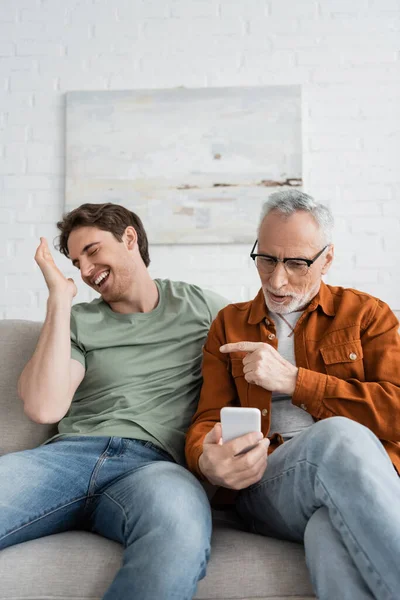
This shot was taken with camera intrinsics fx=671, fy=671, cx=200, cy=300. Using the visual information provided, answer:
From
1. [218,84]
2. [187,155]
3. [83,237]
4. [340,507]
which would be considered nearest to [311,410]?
[340,507]

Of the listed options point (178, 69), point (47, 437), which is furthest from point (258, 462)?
point (178, 69)

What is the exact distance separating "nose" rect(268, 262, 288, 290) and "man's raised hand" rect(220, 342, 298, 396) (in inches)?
6.9

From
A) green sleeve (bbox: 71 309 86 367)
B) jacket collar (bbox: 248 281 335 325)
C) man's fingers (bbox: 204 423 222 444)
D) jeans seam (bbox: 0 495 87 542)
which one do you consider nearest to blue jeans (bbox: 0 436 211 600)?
jeans seam (bbox: 0 495 87 542)

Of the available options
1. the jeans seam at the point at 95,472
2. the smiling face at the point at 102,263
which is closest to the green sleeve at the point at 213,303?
the smiling face at the point at 102,263

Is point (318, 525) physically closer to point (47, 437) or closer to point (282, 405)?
point (282, 405)

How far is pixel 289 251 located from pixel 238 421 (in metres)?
0.53

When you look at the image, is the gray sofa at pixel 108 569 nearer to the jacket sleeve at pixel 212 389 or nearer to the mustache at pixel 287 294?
the jacket sleeve at pixel 212 389

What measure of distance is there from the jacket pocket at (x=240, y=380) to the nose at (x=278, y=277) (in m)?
0.22

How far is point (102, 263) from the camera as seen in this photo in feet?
6.53

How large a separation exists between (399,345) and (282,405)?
0.33 meters

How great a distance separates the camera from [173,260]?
3.31 meters

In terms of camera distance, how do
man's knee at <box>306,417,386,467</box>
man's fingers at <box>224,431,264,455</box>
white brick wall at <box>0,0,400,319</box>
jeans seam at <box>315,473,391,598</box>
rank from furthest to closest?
1. white brick wall at <box>0,0,400,319</box>
2. man's fingers at <box>224,431,264,455</box>
3. man's knee at <box>306,417,386,467</box>
4. jeans seam at <box>315,473,391,598</box>

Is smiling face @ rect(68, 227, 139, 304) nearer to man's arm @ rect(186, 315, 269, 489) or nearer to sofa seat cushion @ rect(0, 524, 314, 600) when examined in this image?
man's arm @ rect(186, 315, 269, 489)

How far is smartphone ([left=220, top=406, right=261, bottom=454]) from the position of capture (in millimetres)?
1392
